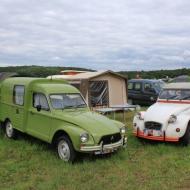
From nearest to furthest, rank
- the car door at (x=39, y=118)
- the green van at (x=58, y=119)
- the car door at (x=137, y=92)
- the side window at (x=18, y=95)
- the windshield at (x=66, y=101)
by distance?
the green van at (x=58, y=119) < the car door at (x=39, y=118) < the windshield at (x=66, y=101) < the side window at (x=18, y=95) < the car door at (x=137, y=92)

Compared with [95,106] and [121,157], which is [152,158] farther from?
[95,106]

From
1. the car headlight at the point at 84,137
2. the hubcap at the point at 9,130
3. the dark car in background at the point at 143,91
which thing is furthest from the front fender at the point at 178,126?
the dark car in background at the point at 143,91

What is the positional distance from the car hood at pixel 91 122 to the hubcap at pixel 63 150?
0.54 meters

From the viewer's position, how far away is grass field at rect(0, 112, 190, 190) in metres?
6.90

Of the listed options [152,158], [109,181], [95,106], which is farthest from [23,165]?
[95,106]

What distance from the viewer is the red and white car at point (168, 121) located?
9.72 metres

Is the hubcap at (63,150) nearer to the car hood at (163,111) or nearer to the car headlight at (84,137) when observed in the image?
the car headlight at (84,137)

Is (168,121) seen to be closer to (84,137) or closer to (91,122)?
(91,122)

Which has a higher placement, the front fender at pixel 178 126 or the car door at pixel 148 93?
the car door at pixel 148 93

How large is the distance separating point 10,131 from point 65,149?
3363 millimetres

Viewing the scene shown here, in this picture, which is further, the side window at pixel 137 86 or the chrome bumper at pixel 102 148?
the side window at pixel 137 86

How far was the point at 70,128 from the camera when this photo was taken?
827cm

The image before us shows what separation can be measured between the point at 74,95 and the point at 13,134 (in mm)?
2466

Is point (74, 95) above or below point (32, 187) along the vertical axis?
above
